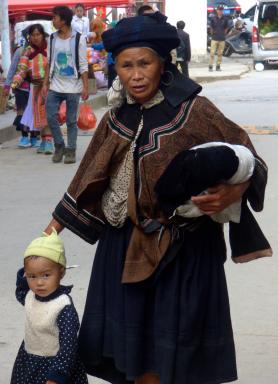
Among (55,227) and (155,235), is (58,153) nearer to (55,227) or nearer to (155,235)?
(55,227)

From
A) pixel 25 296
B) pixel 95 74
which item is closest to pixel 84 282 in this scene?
pixel 25 296

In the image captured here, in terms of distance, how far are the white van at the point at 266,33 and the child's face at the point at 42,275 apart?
24286 millimetres

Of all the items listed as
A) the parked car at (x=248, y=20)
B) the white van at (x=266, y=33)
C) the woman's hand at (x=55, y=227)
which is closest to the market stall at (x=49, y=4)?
the white van at (x=266, y=33)

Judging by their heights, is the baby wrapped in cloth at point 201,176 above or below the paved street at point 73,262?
above

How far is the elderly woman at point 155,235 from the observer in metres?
3.35

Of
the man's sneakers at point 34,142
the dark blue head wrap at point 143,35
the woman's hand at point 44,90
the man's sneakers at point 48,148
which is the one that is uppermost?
the dark blue head wrap at point 143,35

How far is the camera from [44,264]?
356 cm

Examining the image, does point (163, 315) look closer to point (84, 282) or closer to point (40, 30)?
point (84, 282)

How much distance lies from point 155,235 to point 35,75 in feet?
27.1

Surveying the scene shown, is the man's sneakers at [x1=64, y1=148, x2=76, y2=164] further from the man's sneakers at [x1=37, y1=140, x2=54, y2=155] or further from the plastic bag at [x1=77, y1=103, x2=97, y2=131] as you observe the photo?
the man's sneakers at [x1=37, y1=140, x2=54, y2=155]

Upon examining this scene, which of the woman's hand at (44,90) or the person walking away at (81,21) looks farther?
the person walking away at (81,21)

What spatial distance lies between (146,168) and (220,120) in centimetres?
30

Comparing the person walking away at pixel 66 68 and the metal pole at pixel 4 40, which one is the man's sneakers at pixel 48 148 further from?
the metal pole at pixel 4 40

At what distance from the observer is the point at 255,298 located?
5754 mm
